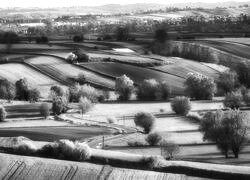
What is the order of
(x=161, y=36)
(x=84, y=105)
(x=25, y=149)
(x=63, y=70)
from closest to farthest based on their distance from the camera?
(x=25, y=149)
(x=84, y=105)
(x=63, y=70)
(x=161, y=36)

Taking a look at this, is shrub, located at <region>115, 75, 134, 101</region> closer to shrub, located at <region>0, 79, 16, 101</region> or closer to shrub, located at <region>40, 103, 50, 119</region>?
shrub, located at <region>0, 79, 16, 101</region>

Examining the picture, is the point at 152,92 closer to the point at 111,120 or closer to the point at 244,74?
the point at 244,74

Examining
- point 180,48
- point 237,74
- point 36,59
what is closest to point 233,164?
point 237,74

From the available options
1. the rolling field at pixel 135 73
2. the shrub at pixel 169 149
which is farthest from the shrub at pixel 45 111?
the rolling field at pixel 135 73

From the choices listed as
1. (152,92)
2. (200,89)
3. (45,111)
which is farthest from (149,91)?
(45,111)

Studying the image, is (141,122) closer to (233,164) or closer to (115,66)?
(233,164)
